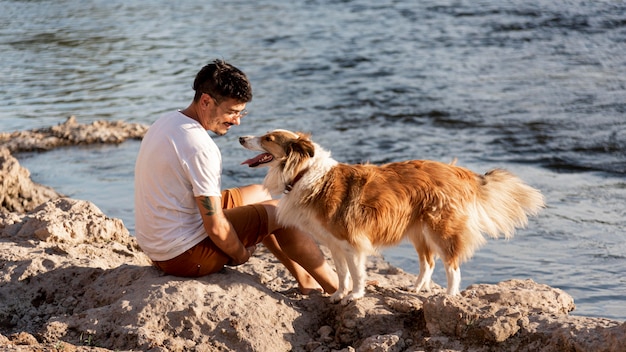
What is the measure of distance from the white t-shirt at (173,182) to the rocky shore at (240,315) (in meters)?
0.28

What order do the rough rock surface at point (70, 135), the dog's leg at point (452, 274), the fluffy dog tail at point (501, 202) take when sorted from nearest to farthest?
1. the dog's leg at point (452, 274)
2. the fluffy dog tail at point (501, 202)
3. the rough rock surface at point (70, 135)

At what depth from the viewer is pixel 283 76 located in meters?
16.1

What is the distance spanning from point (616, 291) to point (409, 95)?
8088mm

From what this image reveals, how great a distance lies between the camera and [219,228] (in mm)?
4852

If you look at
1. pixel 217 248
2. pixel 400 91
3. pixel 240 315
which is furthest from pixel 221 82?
pixel 400 91

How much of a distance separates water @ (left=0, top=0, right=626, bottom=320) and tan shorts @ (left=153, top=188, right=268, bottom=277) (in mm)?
2251

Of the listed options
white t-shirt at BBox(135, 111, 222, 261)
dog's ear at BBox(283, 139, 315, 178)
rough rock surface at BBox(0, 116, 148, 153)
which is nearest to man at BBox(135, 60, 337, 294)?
white t-shirt at BBox(135, 111, 222, 261)

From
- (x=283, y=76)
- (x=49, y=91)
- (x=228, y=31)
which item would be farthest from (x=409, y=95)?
(x=228, y=31)

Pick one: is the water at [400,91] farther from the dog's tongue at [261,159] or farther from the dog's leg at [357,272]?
the dog's tongue at [261,159]

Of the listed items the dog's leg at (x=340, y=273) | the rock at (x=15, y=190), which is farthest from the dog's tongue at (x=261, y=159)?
the rock at (x=15, y=190)

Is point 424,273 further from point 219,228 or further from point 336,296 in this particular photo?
point 219,228

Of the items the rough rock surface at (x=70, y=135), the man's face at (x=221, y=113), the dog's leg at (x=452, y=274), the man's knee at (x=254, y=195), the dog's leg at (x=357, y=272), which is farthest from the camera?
the rough rock surface at (x=70, y=135)

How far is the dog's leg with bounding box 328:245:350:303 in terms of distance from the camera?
5211 mm

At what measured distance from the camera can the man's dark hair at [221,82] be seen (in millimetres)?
4832
